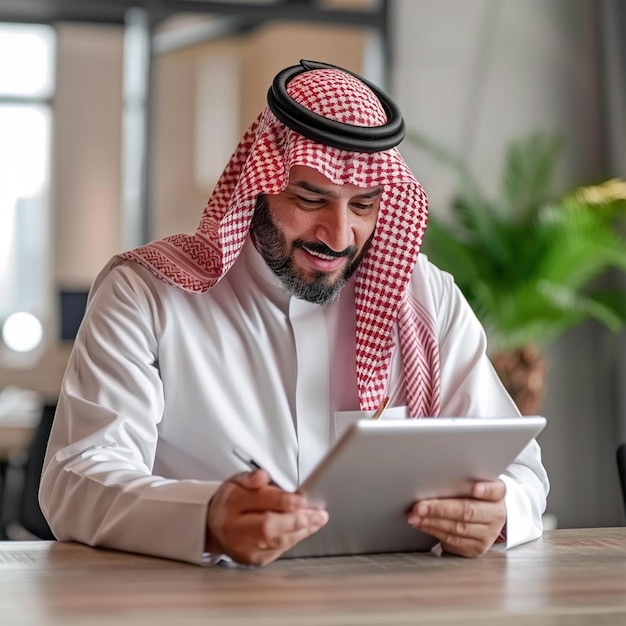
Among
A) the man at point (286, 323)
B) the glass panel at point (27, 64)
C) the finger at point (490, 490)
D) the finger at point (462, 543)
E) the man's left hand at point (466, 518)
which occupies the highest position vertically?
the glass panel at point (27, 64)

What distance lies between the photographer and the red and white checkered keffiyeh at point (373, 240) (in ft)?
7.07

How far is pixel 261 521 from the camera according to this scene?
154cm

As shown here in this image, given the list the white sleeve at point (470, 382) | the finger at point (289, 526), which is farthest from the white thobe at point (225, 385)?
the finger at point (289, 526)

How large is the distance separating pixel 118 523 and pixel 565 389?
5.88 metres

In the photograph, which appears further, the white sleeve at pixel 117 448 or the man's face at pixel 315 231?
the man's face at pixel 315 231

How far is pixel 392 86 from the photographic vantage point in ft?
23.7

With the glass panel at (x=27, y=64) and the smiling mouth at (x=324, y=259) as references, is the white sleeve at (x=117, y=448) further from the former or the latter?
the glass panel at (x=27, y=64)

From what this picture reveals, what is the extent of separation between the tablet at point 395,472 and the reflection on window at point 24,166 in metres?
9.17

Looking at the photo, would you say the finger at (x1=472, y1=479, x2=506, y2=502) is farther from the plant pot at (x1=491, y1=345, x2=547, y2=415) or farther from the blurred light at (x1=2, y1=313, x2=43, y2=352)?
the blurred light at (x1=2, y1=313, x2=43, y2=352)

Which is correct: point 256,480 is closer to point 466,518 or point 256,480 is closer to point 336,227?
point 466,518

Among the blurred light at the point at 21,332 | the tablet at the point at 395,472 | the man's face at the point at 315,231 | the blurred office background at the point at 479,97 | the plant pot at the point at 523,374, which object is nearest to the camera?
the tablet at the point at 395,472

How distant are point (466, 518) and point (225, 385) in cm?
66

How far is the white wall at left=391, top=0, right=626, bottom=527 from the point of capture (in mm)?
7242

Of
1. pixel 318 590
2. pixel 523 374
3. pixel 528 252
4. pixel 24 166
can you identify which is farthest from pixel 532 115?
pixel 318 590
